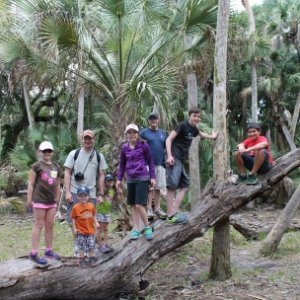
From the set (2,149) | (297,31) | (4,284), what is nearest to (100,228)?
(4,284)

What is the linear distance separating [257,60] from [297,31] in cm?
284

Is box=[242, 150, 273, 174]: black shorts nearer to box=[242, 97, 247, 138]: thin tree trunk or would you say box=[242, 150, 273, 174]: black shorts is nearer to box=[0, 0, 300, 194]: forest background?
box=[0, 0, 300, 194]: forest background

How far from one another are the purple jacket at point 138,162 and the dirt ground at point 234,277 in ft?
5.65

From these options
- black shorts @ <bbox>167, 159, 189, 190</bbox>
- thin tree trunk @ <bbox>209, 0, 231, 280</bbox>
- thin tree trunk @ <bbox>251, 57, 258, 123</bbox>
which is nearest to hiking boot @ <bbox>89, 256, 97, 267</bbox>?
black shorts @ <bbox>167, 159, 189, 190</bbox>

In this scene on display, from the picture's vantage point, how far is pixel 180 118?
16609 mm

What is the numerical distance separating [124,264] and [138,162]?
1.40m

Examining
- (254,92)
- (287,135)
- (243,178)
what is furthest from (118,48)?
(287,135)

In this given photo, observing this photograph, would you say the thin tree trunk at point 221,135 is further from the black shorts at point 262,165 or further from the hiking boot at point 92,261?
the hiking boot at point 92,261

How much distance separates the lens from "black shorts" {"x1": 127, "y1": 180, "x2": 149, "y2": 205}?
21.3 ft

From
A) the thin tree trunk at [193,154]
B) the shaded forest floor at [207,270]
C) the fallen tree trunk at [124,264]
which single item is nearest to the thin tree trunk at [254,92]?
the thin tree trunk at [193,154]

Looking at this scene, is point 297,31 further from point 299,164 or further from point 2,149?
point 299,164

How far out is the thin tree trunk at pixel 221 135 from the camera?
23.0 feet

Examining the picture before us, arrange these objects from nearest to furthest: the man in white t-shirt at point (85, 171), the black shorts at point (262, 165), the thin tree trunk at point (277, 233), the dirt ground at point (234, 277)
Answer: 1. the man in white t-shirt at point (85, 171)
2. the dirt ground at point (234, 277)
3. the black shorts at point (262, 165)
4. the thin tree trunk at point (277, 233)

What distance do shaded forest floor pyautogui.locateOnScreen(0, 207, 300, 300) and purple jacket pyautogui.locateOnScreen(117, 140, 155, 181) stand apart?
1.69 metres
